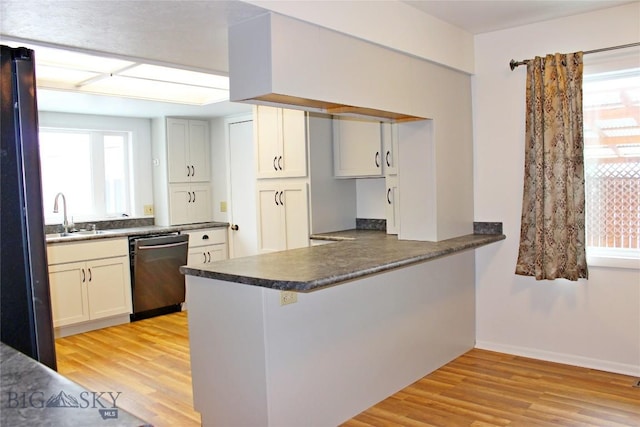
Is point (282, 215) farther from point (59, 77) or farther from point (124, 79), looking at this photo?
point (59, 77)

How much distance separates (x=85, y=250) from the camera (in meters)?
4.81

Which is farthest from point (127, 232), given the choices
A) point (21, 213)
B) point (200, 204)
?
point (21, 213)

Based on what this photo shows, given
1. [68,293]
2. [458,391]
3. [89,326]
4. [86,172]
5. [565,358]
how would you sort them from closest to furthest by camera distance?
[458,391], [565,358], [68,293], [89,326], [86,172]

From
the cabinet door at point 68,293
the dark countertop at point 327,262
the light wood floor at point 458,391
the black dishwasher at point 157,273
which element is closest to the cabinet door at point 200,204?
the black dishwasher at point 157,273

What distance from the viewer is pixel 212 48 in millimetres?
2865

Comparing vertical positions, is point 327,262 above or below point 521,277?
above

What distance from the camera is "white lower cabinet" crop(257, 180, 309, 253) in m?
4.31

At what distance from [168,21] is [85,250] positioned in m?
3.09

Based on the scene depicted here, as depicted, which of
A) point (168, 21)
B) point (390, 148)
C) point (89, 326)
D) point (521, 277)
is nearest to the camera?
point (168, 21)

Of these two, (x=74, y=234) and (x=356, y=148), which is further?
(x=74, y=234)

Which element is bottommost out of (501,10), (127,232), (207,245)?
(207,245)

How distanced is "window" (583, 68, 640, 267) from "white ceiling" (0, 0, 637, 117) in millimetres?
529

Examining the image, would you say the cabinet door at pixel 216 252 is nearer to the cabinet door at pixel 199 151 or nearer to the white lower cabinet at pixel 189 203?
the white lower cabinet at pixel 189 203

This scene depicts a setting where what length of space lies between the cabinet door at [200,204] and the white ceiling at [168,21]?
3.01 metres
